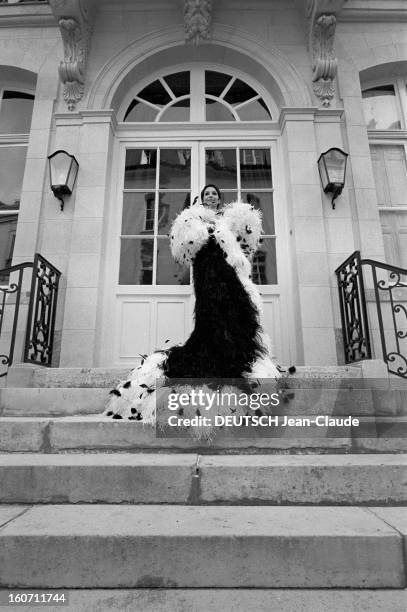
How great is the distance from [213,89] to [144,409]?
516 centimetres

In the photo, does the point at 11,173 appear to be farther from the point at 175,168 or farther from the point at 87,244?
the point at 175,168

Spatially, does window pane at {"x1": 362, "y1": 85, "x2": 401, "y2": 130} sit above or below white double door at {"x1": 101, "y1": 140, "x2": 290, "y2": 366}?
above

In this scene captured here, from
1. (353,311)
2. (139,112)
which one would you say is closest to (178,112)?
(139,112)

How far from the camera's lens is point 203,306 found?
318 cm

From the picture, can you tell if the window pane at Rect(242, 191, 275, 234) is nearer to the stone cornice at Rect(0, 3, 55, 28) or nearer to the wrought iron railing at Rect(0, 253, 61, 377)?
the wrought iron railing at Rect(0, 253, 61, 377)

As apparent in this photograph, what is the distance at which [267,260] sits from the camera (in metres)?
5.31

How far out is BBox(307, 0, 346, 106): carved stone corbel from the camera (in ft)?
17.9

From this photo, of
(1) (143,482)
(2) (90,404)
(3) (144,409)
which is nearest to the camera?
(1) (143,482)

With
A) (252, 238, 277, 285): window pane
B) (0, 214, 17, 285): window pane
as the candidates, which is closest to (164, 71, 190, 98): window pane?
(252, 238, 277, 285): window pane

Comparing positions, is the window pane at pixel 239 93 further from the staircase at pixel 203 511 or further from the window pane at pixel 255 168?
the staircase at pixel 203 511

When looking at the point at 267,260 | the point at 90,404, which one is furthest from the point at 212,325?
the point at 267,260

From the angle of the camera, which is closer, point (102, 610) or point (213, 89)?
point (102, 610)

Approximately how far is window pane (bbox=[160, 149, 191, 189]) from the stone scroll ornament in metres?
1.97

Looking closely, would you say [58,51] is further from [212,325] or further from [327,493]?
[327,493]
